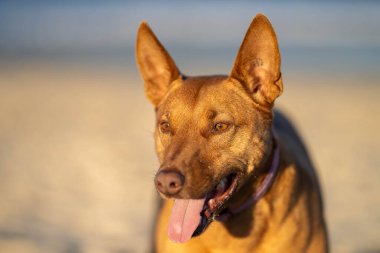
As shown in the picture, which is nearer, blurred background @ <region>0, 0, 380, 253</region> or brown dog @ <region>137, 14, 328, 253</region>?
brown dog @ <region>137, 14, 328, 253</region>

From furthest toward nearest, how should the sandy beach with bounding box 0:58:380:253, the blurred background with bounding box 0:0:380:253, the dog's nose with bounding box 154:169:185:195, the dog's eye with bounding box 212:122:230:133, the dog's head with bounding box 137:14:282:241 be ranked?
the blurred background with bounding box 0:0:380:253 < the sandy beach with bounding box 0:58:380:253 < the dog's eye with bounding box 212:122:230:133 < the dog's head with bounding box 137:14:282:241 < the dog's nose with bounding box 154:169:185:195

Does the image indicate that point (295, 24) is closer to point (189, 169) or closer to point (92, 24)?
point (92, 24)

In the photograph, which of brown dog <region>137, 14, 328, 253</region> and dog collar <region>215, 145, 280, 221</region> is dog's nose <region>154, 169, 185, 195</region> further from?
dog collar <region>215, 145, 280, 221</region>

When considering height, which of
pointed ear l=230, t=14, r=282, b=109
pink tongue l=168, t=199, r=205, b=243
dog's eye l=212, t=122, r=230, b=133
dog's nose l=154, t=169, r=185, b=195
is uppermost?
pointed ear l=230, t=14, r=282, b=109

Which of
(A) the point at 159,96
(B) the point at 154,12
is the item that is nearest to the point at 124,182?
(A) the point at 159,96

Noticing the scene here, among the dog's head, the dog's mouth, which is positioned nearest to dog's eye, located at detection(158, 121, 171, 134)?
the dog's head

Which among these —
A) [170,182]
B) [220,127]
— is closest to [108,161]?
[220,127]

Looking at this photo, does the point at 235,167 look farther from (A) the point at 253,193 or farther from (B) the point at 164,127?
(B) the point at 164,127

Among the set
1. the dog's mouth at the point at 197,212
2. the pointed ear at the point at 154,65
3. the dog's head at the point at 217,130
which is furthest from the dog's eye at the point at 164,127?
the pointed ear at the point at 154,65

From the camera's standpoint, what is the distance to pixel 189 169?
3996 millimetres

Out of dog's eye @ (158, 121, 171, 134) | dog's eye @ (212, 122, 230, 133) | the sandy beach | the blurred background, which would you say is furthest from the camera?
the blurred background

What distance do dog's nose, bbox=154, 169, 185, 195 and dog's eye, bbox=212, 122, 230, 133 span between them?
456 millimetres

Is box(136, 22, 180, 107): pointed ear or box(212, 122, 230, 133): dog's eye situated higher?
box(136, 22, 180, 107): pointed ear

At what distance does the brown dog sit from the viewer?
4129 millimetres
